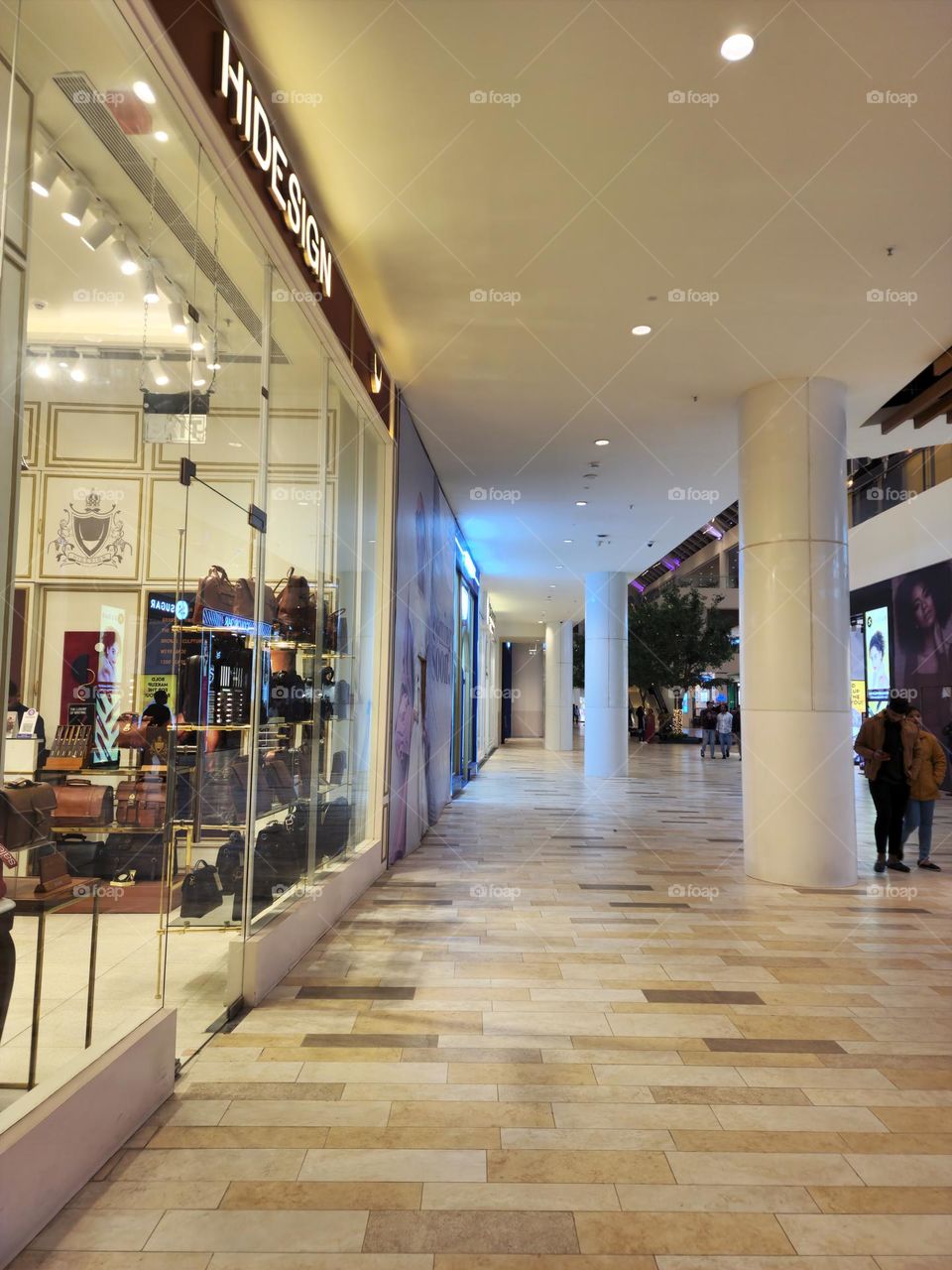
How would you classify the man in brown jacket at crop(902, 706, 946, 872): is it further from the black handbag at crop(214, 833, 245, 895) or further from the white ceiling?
the black handbag at crop(214, 833, 245, 895)

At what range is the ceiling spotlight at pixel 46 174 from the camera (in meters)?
2.26

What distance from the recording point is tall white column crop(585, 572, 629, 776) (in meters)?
16.2

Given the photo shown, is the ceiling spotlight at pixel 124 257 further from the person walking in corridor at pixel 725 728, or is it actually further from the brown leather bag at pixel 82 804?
the person walking in corridor at pixel 725 728

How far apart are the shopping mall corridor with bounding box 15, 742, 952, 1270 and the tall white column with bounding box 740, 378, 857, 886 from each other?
3.29 feet

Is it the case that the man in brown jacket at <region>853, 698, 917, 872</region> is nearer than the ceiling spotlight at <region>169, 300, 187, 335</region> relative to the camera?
No

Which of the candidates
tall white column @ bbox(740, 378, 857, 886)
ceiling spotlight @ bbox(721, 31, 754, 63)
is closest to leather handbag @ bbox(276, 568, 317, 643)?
ceiling spotlight @ bbox(721, 31, 754, 63)

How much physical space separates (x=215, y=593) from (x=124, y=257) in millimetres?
1499

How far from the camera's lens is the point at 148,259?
11.9 feet

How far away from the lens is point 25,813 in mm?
2195

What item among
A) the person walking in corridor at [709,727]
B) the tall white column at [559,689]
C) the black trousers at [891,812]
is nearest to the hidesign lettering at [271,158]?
the black trousers at [891,812]

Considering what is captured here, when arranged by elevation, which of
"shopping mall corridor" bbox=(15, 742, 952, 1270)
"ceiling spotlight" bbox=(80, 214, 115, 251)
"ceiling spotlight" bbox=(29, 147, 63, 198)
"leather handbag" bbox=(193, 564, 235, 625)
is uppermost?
"ceiling spotlight" bbox=(80, 214, 115, 251)

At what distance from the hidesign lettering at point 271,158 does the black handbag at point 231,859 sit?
2878 mm

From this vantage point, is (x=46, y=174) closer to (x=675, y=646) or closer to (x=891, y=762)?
(x=891, y=762)

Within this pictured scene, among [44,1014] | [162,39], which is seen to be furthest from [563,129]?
[44,1014]
